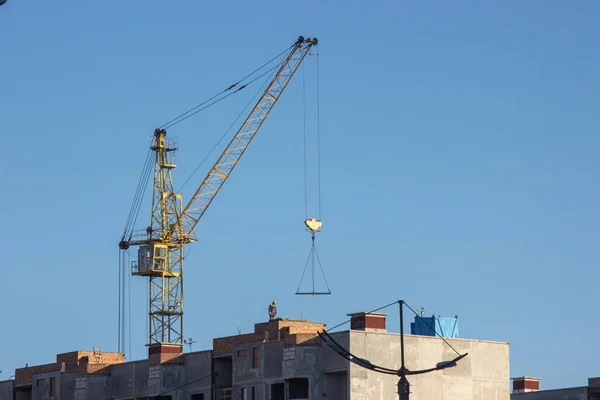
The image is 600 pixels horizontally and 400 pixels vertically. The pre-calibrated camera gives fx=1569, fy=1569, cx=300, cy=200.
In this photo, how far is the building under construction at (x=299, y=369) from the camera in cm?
10444

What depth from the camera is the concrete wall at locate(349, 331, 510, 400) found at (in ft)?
341

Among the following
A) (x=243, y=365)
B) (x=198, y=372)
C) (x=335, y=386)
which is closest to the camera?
(x=335, y=386)

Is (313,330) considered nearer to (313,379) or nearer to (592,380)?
(313,379)

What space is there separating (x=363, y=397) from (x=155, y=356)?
19765 millimetres

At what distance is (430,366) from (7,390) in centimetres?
4172

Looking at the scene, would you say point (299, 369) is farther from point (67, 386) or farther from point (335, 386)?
point (67, 386)

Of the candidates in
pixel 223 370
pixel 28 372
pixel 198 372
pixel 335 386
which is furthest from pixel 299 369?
pixel 28 372

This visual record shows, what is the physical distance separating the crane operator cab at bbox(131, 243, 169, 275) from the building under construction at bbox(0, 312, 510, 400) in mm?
73743

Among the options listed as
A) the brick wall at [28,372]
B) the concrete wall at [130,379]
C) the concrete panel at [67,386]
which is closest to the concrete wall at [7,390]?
the brick wall at [28,372]

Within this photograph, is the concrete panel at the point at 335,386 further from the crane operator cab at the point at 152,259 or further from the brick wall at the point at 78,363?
the crane operator cab at the point at 152,259

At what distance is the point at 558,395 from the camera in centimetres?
11944

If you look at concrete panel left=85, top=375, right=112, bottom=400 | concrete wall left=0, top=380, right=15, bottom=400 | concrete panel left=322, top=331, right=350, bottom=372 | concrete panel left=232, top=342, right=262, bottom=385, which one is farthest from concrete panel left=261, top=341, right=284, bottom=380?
concrete wall left=0, top=380, right=15, bottom=400

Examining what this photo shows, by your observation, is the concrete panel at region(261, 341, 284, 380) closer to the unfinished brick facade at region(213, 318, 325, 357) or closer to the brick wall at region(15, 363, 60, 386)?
the unfinished brick facade at region(213, 318, 325, 357)

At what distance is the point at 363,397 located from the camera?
340 ft
